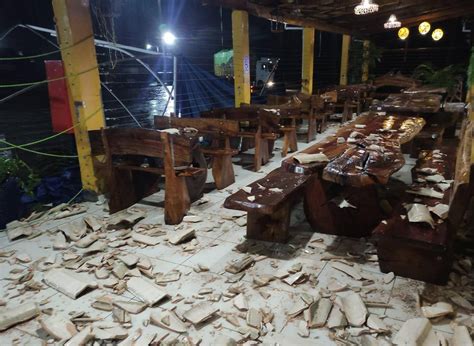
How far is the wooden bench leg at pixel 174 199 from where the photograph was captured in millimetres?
4270

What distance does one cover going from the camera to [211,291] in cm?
288

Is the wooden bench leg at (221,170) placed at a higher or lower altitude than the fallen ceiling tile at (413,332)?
higher

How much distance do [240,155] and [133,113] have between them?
258 centimetres

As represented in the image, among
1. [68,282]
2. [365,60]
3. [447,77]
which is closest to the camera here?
[68,282]

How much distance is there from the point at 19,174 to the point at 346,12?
11054 mm

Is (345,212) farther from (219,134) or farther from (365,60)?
(365,60)

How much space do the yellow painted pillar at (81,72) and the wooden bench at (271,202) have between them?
2.89 metres

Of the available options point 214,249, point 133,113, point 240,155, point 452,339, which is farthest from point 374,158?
point 133,113

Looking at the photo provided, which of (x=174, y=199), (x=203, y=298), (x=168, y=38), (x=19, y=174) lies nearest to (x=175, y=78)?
(x=168, y=38)

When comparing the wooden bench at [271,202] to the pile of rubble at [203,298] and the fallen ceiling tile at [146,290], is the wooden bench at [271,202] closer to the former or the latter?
the pile of rubble at [203,298]

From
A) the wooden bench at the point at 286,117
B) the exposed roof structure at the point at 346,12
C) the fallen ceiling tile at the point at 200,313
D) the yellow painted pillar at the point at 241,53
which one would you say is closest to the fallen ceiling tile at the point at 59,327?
the fallen ceiling tile at the point at 200,313

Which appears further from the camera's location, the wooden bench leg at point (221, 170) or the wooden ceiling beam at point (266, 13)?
the wooden ceiling beam at point (266, 13)

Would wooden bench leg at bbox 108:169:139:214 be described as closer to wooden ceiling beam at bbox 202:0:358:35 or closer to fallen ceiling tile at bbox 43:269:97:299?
fallen ceiling tile at bbox 43:269:97:299

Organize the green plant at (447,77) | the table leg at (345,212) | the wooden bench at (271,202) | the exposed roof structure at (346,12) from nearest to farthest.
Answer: the wooden bench at (271,202) < the table leg at (345,212) < the exposed roof structure at (346,12) < the green plant at (447,77)
